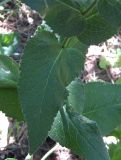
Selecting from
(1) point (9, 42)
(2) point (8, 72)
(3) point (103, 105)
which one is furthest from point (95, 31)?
(1) point (9, 42)

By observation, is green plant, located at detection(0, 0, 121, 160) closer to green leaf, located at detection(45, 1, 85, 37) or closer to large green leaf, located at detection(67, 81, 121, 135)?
green leaf, located at detection(45, 1, 85, 37)

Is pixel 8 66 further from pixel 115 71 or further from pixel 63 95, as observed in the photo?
pixel 115 71

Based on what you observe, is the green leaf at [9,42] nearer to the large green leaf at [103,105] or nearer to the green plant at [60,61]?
the large green leaf at [103,105]

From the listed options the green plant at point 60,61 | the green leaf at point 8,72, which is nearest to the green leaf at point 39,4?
the green plant at point 60,61

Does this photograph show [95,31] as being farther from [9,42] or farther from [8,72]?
[9,42]

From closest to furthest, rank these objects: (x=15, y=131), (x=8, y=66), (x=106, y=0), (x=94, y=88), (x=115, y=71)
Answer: (x=106, y=0), (x=8, y=66), (x=94, y=88), (x=15, y=131), (x=115, y=71)

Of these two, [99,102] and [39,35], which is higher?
[39,35]

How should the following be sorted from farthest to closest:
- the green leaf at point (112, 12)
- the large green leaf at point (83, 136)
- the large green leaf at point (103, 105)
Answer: the large green leaf at point (103, 105) < the large green leaf at point (83, 136) < the green leaf at point (112, 12)

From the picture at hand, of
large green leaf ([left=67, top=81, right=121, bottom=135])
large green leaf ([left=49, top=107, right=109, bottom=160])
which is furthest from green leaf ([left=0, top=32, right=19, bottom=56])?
large green leaf ([left=49, top=107, right=109, bottom=160])

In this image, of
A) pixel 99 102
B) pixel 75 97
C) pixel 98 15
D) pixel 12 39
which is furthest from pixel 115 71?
pixel 98 15
